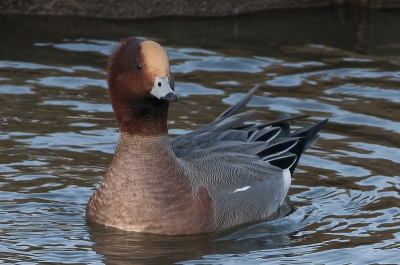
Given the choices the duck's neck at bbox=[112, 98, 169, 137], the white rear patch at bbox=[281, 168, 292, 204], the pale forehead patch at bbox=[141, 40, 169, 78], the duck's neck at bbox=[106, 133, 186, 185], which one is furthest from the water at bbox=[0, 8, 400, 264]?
the pale forehead patch at bbox=[141, 40, 169, 78]

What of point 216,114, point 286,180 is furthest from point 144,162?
point 216,114

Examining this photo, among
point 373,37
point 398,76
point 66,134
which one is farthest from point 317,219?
point 373,37

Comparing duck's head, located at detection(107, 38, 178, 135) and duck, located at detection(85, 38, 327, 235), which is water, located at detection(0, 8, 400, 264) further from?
duck's head, located at detection(107, 38, 178, 135)

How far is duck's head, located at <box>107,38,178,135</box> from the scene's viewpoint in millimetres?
6059

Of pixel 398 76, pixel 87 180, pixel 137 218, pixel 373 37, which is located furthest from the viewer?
pixel 373 37

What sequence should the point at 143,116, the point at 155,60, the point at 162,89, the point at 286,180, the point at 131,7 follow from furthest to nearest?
the point at 131,7 < the point at 286,180 < the point at 143,116 < the point at 155,60 < the point at 162,89

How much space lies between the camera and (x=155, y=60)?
19.9 ft

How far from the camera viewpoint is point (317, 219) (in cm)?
677

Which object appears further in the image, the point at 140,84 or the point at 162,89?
the point at 140,84

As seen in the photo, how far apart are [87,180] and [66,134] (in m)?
0.97

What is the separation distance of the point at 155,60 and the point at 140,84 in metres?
0.17

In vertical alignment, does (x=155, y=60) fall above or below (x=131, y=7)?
above

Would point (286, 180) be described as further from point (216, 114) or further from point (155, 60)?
point (216, 114)

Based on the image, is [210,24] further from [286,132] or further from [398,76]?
[286,132]
